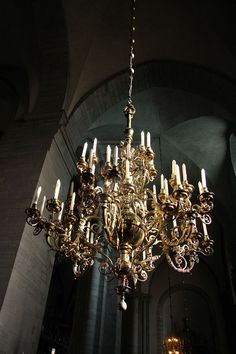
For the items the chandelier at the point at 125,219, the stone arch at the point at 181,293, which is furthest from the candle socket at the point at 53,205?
the stone arch at the point at 181,293

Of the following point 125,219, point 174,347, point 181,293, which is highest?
point 181,293

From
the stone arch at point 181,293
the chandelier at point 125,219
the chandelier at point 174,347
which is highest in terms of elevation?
the stone arch at point 181,293

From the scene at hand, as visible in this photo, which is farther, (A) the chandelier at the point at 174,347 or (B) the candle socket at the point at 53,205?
(A) the chandelier at the point at 174,347

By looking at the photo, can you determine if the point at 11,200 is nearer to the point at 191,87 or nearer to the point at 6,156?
the point at 6,156

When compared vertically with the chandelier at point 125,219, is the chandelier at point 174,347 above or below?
above

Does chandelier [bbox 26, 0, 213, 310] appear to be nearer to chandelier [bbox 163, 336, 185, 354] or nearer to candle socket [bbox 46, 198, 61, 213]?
candle socket [bbox 46, 198, 61, 213]

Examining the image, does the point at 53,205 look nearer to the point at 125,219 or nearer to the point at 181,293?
the point at 125,219

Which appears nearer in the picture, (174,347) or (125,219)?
(125,219)

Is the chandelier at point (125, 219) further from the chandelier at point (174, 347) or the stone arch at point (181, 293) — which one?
the stone arch at point (181, 293)

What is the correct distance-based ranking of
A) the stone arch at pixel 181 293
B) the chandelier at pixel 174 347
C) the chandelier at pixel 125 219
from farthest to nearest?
1. the stone arch at pixel 181 293
2. the chandelier at pixel 174 347
3. the chandelier at pixel 125 219

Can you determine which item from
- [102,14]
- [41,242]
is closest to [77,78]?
[102,14]

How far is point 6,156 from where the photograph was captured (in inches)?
204

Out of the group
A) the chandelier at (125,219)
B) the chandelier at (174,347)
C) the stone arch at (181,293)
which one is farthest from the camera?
the stone arch at (181,293)

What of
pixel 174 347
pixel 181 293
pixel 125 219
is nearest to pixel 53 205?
pixel 125 219
